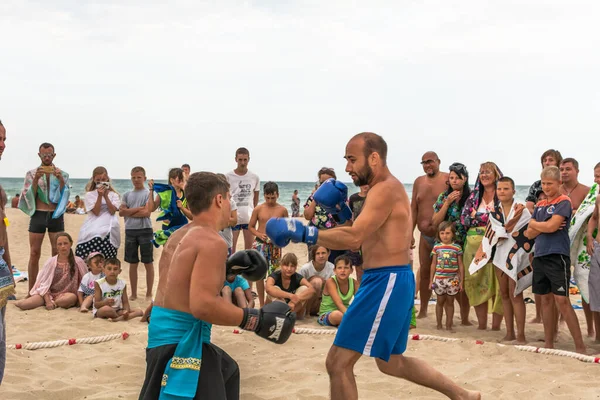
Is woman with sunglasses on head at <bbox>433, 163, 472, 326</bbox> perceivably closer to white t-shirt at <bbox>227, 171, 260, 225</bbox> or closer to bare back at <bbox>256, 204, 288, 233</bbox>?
bare back at <bbox>256, 204, 288, 233</bbox>

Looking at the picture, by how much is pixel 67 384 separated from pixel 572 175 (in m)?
5.14

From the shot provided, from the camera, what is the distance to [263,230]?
805 centimetres

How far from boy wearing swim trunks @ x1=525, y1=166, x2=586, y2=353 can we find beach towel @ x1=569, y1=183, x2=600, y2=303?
382mm

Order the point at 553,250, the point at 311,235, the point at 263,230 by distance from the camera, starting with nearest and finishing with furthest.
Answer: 1. the point at 311,235
2. the point at 553,250
3. the point at 263,230

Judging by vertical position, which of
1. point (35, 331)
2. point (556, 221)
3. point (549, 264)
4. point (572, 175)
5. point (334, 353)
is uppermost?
point (572, 175)

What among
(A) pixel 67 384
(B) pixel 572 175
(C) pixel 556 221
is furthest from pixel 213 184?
(B) pixel 572 175

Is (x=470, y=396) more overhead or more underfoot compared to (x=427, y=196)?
more underfoot

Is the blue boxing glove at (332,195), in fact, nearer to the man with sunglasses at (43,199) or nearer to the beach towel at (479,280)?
the beach towel at (479,280)

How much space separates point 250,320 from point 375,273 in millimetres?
1080

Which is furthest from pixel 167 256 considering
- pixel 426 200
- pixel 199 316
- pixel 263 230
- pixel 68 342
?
pixel 263 230

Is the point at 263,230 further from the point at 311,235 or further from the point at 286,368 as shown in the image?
the point at 311,235

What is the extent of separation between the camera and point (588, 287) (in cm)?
588

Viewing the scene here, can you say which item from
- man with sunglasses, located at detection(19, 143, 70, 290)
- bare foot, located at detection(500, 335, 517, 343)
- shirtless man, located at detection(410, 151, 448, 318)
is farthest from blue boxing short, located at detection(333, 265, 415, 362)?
man with sunglasses, located at detection(19, 143, 70, 290)

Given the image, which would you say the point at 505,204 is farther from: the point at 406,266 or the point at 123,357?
the point at 123,357
